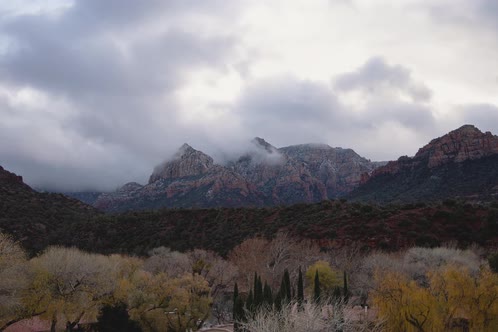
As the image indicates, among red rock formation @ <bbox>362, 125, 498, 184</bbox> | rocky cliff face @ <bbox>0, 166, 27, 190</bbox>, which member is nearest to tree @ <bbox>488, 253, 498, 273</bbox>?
red rock formation @ <bbox>362, 125, 498, 184</bbox>

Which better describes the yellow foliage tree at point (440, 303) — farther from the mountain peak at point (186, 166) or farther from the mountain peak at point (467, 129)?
the mountain peak at point (186, 166)

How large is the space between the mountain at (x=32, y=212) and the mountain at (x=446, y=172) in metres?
68.5

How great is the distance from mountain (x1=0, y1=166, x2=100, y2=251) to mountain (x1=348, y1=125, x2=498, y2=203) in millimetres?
68457

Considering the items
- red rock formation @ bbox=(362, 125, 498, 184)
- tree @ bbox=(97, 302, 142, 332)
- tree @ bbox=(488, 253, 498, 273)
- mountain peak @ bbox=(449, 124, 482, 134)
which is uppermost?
mountain peak @ bbox=(449, 124, 482, 134)

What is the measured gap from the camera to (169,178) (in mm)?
175750

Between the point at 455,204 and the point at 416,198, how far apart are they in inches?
1193

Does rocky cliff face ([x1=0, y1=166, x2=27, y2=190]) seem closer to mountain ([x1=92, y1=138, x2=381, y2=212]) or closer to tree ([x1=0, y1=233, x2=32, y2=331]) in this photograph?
mountain ([x1=92, y1=138, x2=381, y2=212])

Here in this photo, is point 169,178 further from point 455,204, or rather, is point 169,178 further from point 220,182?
point 455,204

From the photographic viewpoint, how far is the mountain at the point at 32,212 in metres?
70.9

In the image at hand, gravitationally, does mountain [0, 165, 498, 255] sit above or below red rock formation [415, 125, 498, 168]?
below

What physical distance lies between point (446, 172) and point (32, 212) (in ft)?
290

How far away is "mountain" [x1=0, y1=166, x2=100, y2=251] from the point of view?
70.9 m

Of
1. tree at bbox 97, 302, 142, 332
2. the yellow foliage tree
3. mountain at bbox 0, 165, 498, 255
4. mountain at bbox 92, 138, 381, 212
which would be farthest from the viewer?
mountain at bbox 92, 138, 381, 212

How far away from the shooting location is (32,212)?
80.4 meters
